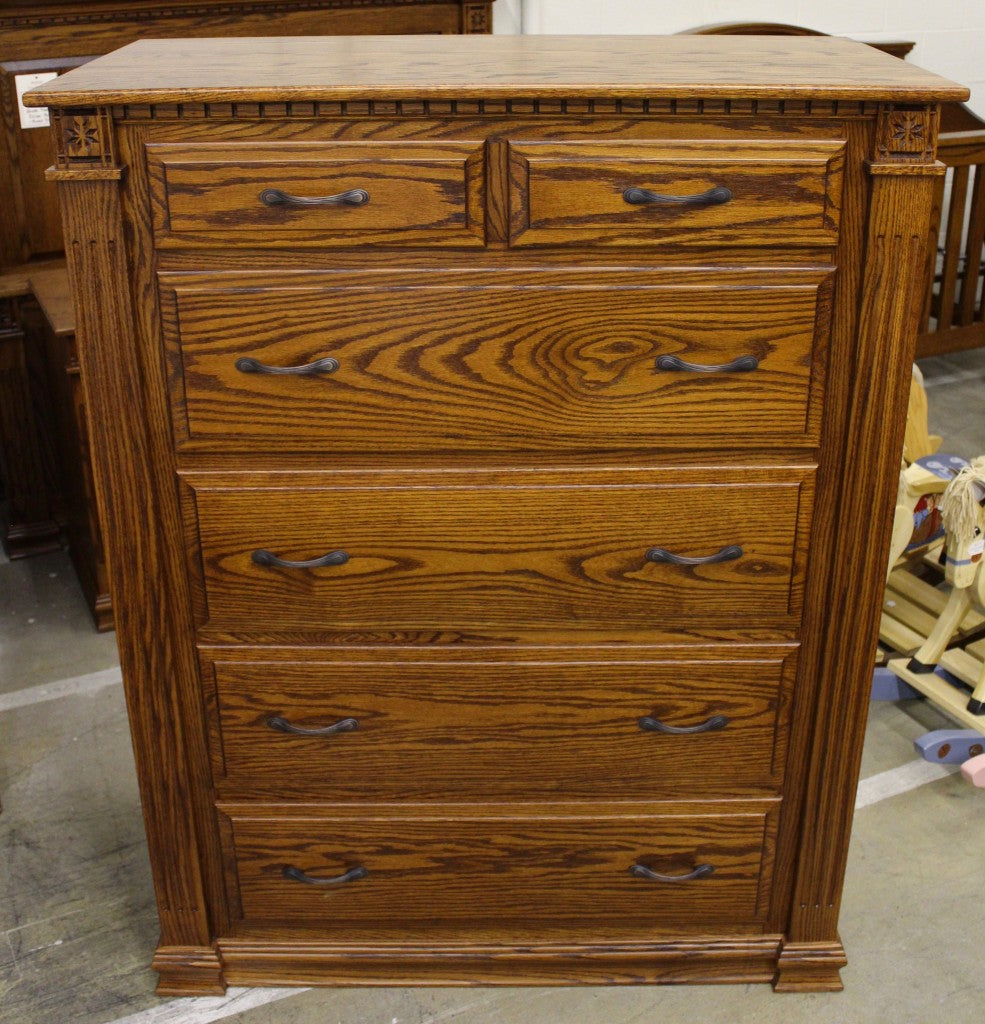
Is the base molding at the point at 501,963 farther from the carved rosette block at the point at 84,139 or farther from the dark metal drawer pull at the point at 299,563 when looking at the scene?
the carved rosette block at the point at 84,139

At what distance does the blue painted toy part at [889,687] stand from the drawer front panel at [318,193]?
1521mm

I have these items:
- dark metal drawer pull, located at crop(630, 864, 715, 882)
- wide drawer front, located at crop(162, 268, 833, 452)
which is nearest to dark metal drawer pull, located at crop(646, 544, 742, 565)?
wide drawer front, located at crop(162, 268, 833, 452)

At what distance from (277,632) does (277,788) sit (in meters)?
0.26

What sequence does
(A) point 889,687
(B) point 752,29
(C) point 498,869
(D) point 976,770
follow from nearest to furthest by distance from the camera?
(C) point 498,869, (D) point 976,770, (A) point 889,687, (B) point 752,29

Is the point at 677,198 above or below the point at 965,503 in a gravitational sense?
above

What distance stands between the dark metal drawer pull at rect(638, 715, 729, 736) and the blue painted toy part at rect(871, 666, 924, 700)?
3.11 ft

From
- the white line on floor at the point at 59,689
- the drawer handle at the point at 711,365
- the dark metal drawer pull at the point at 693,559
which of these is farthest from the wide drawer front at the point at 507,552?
the white line on floor at the point at 59,689

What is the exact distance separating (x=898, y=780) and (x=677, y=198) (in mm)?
1373

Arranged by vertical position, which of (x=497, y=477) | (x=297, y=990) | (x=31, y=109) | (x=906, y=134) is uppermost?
(x=906, y=134)

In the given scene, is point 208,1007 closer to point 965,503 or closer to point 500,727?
point 500,727

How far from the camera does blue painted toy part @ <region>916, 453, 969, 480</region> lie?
8.87 feet

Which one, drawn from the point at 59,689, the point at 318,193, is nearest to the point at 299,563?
the point at 318,193

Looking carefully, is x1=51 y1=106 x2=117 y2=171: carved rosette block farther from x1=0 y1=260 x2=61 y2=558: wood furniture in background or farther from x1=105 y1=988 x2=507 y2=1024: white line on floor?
x1=0 y1=260 x2=61 y2=558: wood furniture in background

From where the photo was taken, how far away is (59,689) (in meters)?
2.62
